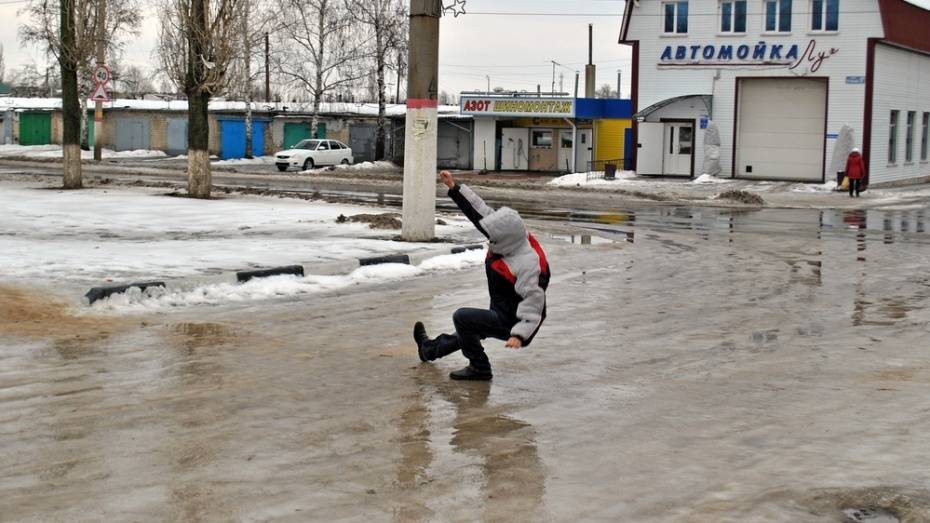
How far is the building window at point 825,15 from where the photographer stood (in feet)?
136

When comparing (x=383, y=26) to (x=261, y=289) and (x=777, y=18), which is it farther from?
(x=261, y=289)

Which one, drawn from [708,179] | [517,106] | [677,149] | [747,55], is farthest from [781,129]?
[517,106]

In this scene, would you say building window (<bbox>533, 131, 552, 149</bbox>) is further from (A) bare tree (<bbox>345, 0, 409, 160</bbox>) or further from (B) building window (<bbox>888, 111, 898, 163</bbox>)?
(B) building window (<bbox>888, 111, 898, 163</bbox>)

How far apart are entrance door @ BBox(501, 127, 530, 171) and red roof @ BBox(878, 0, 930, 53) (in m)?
17.5

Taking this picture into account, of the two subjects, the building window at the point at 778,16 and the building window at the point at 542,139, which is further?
the building window at the point at 542,139

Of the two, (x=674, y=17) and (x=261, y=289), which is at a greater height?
(x=674, y=17)

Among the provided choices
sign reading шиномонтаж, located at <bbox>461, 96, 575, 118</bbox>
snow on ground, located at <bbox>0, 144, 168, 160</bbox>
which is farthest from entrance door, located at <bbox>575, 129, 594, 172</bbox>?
snow on ground, located at <bbox>0, 144, 168, 160</bbox>

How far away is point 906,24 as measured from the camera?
1716 inches

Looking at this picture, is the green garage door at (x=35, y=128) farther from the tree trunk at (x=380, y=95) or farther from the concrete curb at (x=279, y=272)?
the concrete curb at (x=279, y=272)

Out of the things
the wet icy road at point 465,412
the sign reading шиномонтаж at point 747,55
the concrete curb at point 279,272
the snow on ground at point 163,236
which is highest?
the sign reading шиномонтаж at point 747,55

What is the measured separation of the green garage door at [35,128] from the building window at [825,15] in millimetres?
46166

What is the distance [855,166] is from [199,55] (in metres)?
21.8

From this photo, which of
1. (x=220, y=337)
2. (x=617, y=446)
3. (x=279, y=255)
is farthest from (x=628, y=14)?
(x=617, y=446)

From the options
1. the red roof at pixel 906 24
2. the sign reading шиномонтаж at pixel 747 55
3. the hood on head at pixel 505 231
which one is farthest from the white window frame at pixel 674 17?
the hood on head at pixel 505 231
